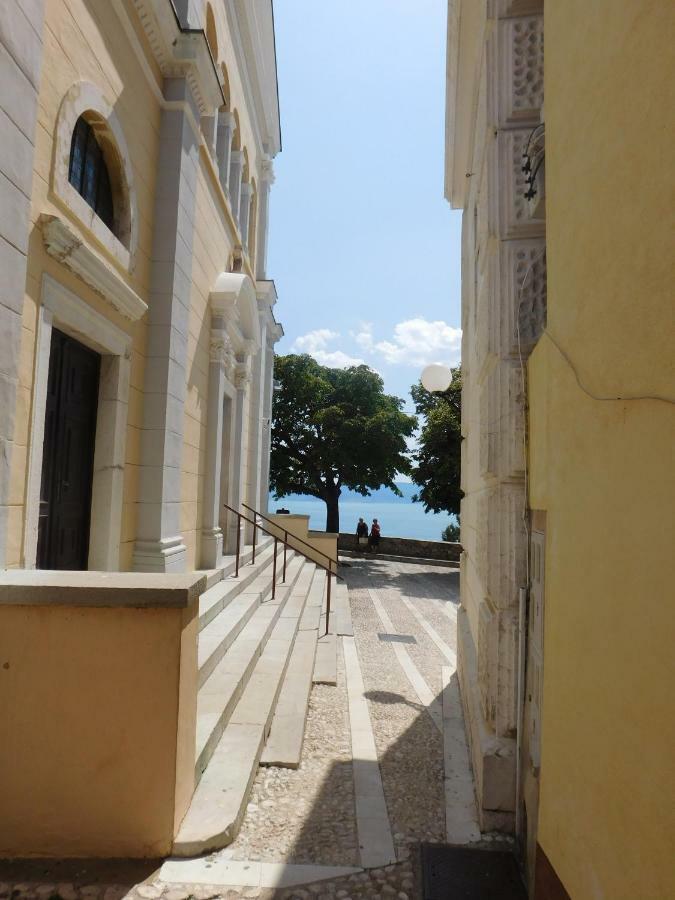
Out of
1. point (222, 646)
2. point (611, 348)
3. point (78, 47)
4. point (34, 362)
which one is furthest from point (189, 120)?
point (611, 348)

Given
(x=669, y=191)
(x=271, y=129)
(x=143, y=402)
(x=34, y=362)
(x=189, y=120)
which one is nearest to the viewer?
(x=669, y=191)

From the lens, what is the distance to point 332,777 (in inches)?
160

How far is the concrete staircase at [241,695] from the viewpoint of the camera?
125 inches

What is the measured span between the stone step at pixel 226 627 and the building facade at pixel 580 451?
7.36 feet

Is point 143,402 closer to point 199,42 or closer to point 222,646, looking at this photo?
point 222,646

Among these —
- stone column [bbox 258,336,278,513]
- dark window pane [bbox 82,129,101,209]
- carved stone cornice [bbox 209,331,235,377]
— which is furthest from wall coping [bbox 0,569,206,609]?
stone column [bbox 258,336,278,513]

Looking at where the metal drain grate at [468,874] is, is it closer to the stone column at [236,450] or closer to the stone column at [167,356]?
the stone column at [167,356]

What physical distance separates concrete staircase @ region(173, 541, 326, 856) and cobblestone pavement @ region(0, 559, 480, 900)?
14cm

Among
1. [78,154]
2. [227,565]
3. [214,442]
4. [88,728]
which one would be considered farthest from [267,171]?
[88,728]

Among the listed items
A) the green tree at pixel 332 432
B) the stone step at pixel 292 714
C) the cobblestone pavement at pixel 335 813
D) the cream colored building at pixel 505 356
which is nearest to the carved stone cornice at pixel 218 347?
the stone step at pixel 292 714

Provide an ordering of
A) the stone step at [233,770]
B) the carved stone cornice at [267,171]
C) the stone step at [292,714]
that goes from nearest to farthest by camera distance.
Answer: the stone step at [233,770] < the stone step at [292,714] < the carved stone cornice at [267,171]

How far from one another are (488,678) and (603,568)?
6.31 feet

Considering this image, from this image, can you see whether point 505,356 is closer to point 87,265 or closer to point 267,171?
point 87,265

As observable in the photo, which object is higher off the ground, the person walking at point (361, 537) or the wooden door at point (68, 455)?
the wooden door at point (68, 455)
